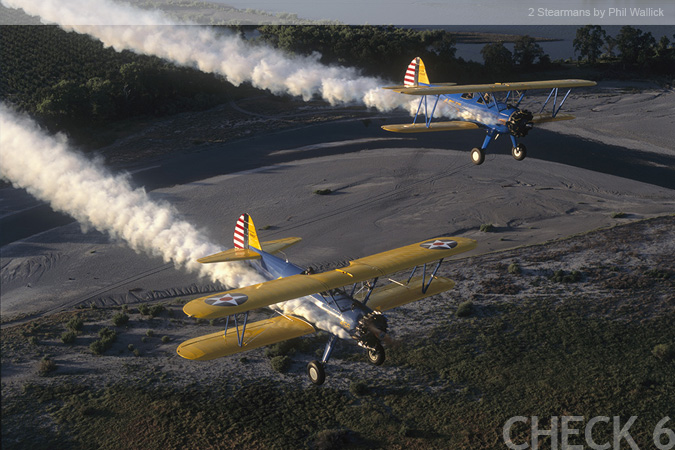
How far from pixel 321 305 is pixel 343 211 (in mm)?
29911

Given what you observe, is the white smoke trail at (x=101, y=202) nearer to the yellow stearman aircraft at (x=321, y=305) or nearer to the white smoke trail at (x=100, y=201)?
the white smoke trail at (x=100, y=201)

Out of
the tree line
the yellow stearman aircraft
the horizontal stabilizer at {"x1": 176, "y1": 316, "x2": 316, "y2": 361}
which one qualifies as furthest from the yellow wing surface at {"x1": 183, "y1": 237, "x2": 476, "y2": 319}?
the tree line

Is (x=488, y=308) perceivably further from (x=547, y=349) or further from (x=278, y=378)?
(x=278, y=378)

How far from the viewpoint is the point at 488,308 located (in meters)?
40.0

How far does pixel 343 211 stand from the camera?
55.8m

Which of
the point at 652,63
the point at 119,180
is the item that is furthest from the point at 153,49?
the point at 652,63

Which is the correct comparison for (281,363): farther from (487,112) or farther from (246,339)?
(487,112)

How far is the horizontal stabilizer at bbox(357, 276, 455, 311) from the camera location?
92.5ft

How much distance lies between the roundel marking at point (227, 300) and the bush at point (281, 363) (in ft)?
36.7

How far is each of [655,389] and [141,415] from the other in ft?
83.0

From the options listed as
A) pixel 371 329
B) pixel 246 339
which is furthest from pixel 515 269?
pixel 246 339

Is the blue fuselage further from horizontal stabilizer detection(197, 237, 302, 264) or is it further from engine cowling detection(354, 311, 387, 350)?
horizontal stabilizer detection(197, 237, 302, 264)

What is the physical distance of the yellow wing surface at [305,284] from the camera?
2320cm

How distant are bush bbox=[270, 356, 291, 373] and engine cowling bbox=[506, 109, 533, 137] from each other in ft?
57.2
